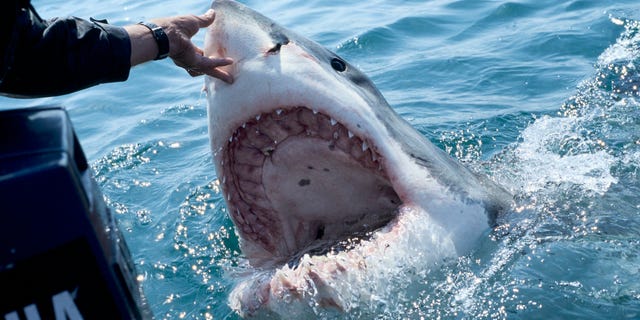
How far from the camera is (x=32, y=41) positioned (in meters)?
1.54

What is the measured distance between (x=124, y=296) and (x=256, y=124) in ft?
4.54

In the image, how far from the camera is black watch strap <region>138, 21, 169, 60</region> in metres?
2.14

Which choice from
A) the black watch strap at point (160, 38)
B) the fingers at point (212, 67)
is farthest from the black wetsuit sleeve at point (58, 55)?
the fingers at point (212, 67)

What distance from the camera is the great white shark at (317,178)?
7.25 ft

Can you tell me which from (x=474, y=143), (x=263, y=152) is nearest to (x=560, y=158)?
(x=474, y=143)

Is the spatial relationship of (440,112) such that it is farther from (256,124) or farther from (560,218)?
(256,124)

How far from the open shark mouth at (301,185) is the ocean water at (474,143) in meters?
0.30

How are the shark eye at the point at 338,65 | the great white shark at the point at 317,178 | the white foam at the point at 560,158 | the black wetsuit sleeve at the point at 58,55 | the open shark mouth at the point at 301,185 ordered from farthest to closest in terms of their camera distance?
the white foam at the point at 560,158 → the shark eye at the point at 338,65 → the open shark mouth at the point at 301,185 → the great white shark at the point at 317,178 → the black wetsuit sleeve at the point at 58,55

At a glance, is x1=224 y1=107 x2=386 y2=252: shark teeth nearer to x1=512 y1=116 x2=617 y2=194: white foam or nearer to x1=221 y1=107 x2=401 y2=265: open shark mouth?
x1=221 y1=107 x2=401 y2=265: open shark mouth

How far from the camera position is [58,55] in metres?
1.63

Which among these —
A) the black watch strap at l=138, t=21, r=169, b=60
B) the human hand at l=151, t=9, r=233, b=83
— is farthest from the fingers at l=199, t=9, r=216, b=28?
the black watch strap at l=138, t=21, r=169, b=60

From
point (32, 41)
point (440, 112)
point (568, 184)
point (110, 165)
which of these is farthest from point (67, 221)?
point (440, 112)

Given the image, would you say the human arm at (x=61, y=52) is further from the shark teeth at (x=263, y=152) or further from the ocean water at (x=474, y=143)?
the ocean water at (x=474, y=143)

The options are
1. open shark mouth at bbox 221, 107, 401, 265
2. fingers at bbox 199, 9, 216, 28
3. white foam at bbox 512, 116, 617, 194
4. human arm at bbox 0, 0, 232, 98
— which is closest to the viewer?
human arm at bbox 0, 0, 232, 98
